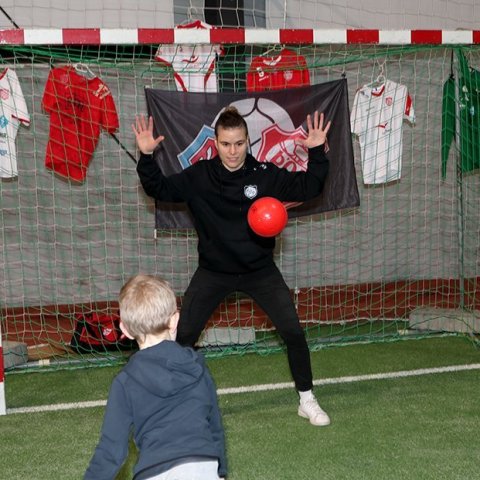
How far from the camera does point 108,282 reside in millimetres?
8281

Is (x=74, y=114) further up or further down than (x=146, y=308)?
further up

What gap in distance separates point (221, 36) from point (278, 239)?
2.72 m

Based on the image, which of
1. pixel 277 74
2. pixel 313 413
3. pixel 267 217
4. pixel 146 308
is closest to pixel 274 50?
pixel 277 74

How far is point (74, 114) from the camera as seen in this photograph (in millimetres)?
6574

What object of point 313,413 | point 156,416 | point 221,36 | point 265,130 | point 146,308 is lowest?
point 313,413

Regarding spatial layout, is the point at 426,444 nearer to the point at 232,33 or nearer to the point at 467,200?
the point at 232,33

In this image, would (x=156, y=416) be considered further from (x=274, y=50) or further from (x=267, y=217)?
(x=274, y=50)

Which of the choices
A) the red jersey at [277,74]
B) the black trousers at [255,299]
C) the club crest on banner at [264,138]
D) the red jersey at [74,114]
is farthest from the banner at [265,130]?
the black trousers at [255,299]

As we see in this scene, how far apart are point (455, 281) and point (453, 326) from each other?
1.53m

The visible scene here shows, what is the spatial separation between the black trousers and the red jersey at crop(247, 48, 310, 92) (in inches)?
92.8

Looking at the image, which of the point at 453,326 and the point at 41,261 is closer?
the point at 453,326

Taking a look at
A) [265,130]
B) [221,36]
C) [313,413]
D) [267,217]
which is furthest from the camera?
[265,130]

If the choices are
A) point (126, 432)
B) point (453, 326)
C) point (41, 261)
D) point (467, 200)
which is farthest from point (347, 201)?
point (126, 432)

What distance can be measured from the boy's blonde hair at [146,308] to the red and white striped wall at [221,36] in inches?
116
